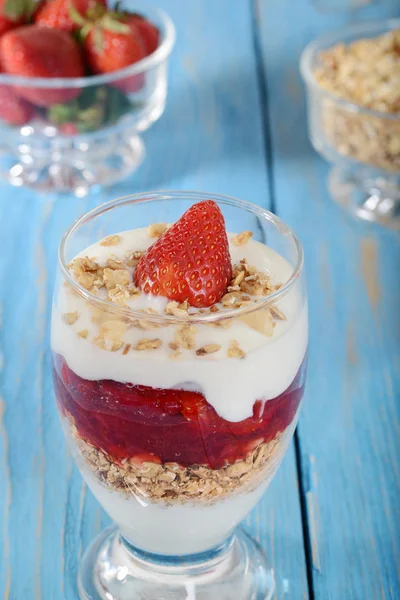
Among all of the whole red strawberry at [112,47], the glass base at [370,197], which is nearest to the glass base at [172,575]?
the glass base at [370,197]

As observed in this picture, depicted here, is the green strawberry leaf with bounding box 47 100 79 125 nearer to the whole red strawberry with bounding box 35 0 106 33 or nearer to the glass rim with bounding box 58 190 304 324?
the whole red strawberry with bounding box 35 0 106 33

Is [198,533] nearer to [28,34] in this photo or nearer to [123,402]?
[123,402]

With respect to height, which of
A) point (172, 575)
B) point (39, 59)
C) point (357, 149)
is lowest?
point (172, 575)

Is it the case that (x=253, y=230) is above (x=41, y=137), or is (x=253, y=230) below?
above

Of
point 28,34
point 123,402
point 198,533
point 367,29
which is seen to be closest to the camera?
point 123,402

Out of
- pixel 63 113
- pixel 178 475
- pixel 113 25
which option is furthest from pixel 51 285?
pixel 178 475

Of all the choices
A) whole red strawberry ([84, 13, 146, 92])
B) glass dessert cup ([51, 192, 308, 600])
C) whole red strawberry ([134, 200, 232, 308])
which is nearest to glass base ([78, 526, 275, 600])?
glass dessert cup ([51, 192, 308, 600])

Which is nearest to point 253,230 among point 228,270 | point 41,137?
point 228,270

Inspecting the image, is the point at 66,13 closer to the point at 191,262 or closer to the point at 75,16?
the point at 75,16
